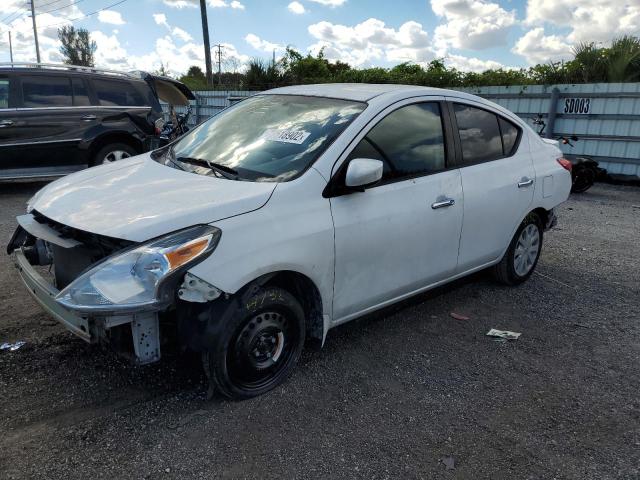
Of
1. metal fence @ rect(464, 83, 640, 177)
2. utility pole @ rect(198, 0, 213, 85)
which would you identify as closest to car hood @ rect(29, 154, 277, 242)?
metal fence @ rect(464, 83, 640, 177)

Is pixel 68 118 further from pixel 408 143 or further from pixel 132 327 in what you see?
pixel 132 327

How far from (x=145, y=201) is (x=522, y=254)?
3.47m

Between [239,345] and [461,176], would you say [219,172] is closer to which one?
[239,345]

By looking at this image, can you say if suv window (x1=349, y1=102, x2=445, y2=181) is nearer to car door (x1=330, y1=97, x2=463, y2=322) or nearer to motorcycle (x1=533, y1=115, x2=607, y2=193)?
car door (x1=330, y1=97, x2=463, y2=322)

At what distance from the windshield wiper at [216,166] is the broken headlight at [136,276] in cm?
71

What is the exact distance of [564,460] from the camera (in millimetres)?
2637

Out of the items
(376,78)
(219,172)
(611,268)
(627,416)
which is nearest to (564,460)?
(627,416)

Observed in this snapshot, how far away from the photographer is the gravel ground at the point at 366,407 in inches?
99.9

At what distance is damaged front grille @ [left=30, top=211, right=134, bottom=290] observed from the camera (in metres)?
2.67

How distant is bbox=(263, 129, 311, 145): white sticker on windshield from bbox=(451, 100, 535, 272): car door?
132 cm

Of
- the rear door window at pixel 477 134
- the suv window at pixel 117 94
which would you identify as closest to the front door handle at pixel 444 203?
the rear door window at pixel 477 134

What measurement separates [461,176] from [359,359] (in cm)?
153

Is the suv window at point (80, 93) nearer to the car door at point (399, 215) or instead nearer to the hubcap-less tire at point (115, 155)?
the hubcap-less tire at point (115, 155)

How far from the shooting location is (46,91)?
819cm
